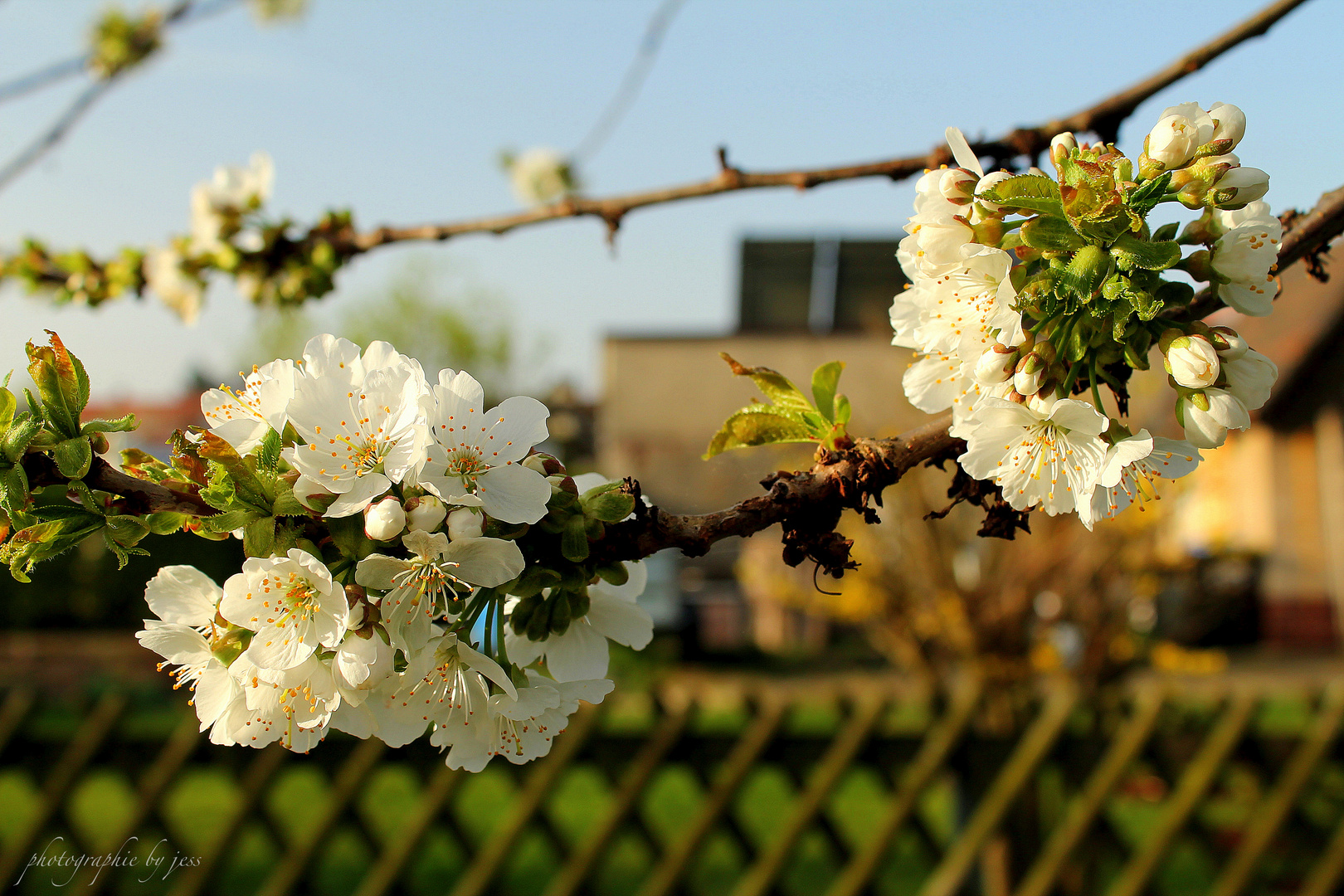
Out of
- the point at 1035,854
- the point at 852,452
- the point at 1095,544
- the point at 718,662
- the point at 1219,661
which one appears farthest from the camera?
the point at 718,662

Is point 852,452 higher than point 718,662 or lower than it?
higher

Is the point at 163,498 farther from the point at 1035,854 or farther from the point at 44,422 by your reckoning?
the point at 1035,854

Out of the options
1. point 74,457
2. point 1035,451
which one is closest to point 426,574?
point 74,457

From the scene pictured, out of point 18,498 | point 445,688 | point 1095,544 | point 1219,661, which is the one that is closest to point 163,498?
point 18,498

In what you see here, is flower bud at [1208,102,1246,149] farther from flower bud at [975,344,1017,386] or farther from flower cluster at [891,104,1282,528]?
flower bud at [975,344,1017,386]

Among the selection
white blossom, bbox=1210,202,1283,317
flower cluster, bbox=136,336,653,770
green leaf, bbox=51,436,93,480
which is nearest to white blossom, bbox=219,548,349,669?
flower cluster, bbox=136,336,653,770

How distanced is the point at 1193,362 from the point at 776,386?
313 millimetres

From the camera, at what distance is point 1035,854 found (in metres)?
3.34

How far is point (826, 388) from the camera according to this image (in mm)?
812

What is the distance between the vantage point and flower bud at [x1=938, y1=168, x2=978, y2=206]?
740 millimetres

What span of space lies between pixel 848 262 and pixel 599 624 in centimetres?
854

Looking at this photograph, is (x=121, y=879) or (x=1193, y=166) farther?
(x=121, y=879)

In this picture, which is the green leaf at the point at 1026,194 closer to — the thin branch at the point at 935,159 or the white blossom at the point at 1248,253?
the white blossom at the point at 1248,253

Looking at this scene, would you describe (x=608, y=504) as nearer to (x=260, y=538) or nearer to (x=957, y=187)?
(x=260, y=538)
